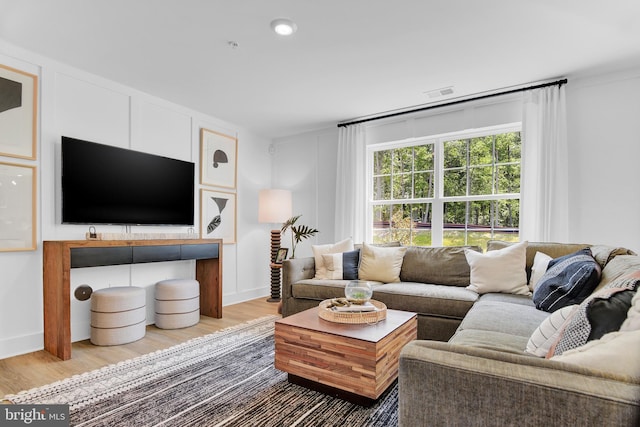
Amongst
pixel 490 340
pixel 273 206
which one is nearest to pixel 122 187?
pixel 273 206

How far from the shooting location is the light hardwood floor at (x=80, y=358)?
7.18 ft

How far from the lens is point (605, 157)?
10.0 ft

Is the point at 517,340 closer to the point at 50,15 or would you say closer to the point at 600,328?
the point at 600,328

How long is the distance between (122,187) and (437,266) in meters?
3.11

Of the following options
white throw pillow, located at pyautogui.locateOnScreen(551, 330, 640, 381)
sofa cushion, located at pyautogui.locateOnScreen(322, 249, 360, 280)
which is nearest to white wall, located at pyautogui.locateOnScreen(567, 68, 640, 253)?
sofa cushion, located at pyautogui.locateOnScreen(322, 249, 360, 280)

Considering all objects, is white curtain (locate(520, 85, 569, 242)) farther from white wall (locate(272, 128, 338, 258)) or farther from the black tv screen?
the black tv screen

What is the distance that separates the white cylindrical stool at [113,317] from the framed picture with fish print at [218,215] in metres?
1.32

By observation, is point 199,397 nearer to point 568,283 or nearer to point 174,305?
point 174,305

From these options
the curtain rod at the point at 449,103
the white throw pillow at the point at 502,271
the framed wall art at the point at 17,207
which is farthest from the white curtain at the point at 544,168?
the framed wall art at the point at 17,207

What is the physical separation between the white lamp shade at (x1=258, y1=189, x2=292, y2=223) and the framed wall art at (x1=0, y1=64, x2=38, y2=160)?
8.01ft

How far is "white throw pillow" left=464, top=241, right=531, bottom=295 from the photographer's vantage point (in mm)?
2693

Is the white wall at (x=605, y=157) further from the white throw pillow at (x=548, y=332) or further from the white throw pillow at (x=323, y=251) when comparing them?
the white throw pillow at (x=548, y=332)

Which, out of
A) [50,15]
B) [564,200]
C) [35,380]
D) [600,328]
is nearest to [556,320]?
[600,328]

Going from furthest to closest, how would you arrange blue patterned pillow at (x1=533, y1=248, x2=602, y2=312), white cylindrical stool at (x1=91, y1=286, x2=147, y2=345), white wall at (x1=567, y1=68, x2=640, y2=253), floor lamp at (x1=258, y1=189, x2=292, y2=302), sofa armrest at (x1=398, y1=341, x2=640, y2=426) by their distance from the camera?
floor lamp at (x1=258, y1=189, x2=292, y2=302) < white wall at (x1=567, y1=68, x2=640, y2=253) < white cylindrical stool at (x1=91, y1=286, x2=147, y2=345) < blue patterned pillow at (x1=533, y1=248, x2=602, y2=312) < sofa armrest at (x1=398, y1=341, x2=640, y2=426)
